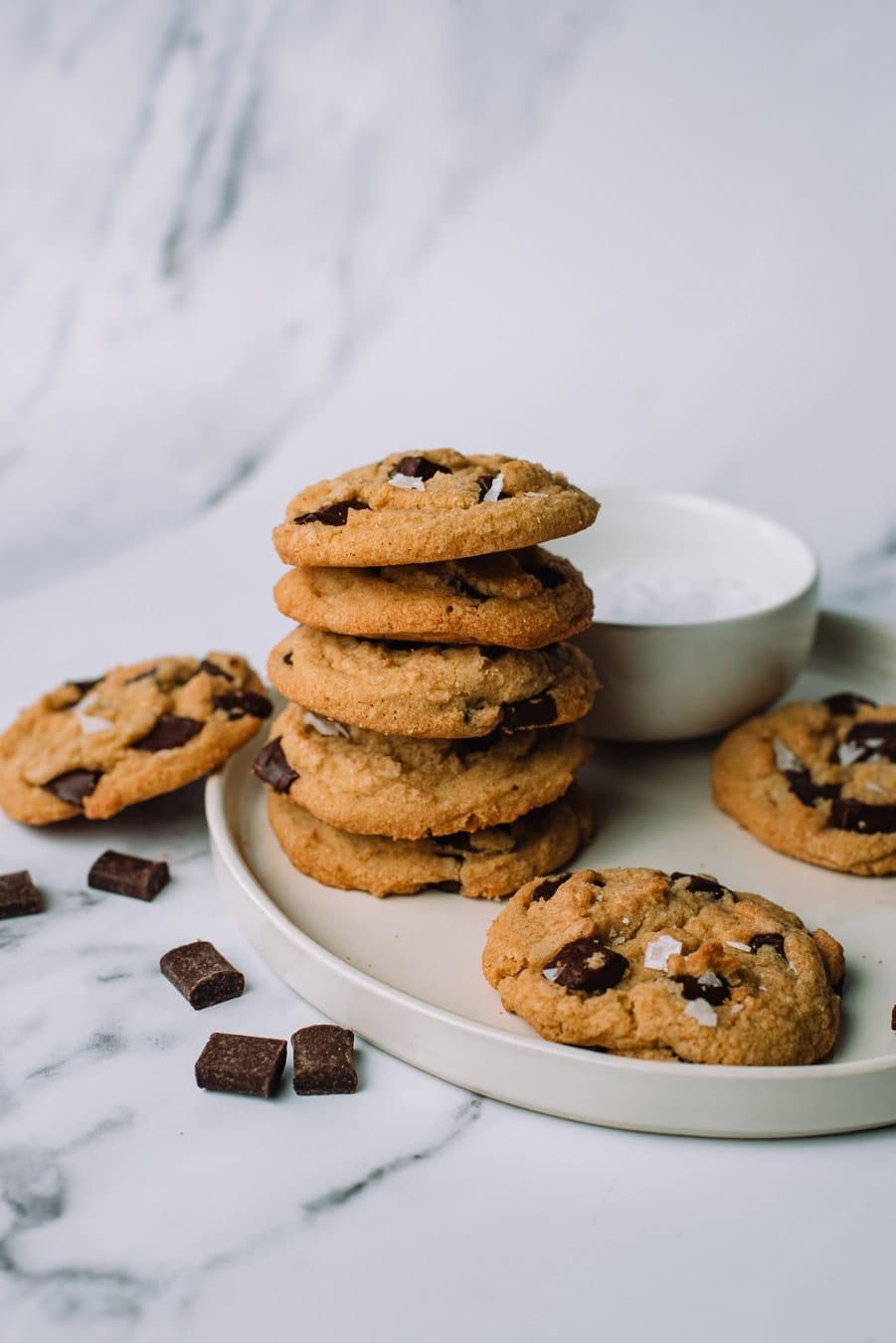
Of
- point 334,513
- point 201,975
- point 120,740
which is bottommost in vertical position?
point 201,975

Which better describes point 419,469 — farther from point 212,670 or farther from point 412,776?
point 212,670

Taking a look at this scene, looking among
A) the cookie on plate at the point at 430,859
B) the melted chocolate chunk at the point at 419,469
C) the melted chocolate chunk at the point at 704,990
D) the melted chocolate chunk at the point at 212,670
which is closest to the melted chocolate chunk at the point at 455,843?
the cookie on plate at the point at 430,859

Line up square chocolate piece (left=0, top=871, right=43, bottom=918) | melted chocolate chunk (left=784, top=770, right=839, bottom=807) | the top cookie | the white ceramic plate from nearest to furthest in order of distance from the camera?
the white ceramic plate, the top cookie, square chocolate piece (left=0, top=871, right=43, bottom=918), melted chocolate chunk (left=784, top=770, right=839, bottom=807)

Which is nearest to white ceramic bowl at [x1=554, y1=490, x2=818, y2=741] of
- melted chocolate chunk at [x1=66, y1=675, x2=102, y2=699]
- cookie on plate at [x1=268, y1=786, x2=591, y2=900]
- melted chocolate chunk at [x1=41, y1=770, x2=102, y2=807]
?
cookie on plate at [x1=268, y1=786, x2=591, y2=900]

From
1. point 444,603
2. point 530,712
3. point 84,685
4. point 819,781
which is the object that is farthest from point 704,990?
point 84,685

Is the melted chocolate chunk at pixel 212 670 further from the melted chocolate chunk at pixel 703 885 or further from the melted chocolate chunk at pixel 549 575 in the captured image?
the melted chocolate chunk at pixel 703 885

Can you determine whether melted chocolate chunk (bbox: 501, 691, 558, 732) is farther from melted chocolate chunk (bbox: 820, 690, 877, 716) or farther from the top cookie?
melted chocolate chunk (bbox: 820, 690, 877, 716)
